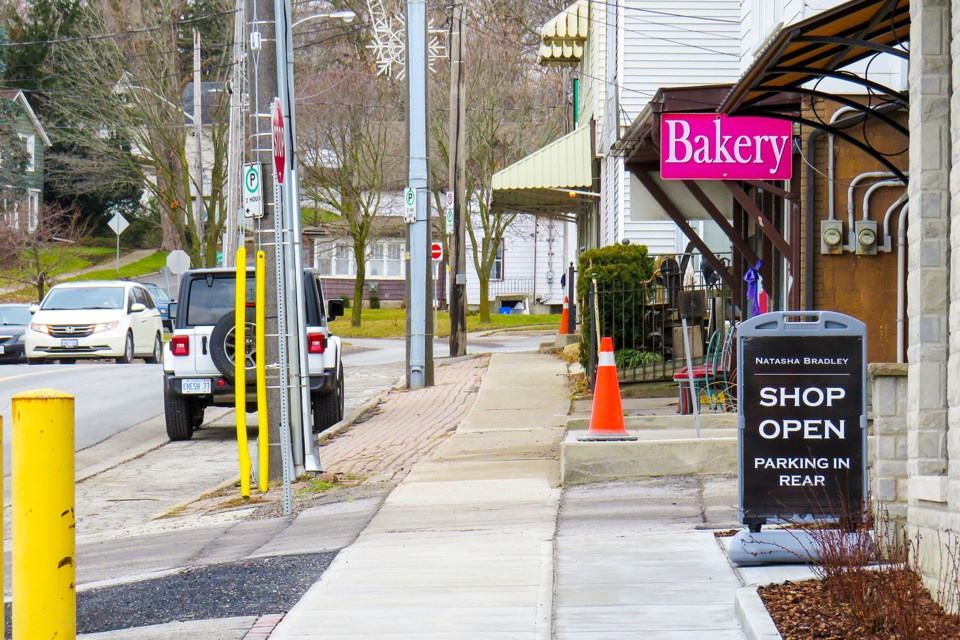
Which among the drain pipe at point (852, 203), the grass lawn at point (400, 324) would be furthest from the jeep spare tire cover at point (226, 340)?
the grass lawn at point (400, 324)

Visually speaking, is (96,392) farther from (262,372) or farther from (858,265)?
(858,265)

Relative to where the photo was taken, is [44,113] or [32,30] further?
[44,113]

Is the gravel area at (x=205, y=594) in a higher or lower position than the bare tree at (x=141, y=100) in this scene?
lower

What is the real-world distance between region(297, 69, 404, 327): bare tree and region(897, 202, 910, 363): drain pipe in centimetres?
2906

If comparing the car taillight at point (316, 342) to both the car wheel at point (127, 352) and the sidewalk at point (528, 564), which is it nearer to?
the sidewalk at point (528, 564)

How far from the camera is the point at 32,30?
172 ft

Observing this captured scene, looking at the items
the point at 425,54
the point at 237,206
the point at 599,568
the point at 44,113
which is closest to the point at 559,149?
the point at 425,54

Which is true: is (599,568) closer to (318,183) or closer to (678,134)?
(678,134)

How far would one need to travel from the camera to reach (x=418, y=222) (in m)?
19.8

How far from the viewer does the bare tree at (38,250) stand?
4597 centimetres

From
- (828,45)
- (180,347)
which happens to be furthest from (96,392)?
(828,45)

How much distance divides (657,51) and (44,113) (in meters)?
43.1

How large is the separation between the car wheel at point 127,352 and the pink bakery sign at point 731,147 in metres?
16.6

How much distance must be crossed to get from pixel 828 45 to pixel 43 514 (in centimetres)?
554
